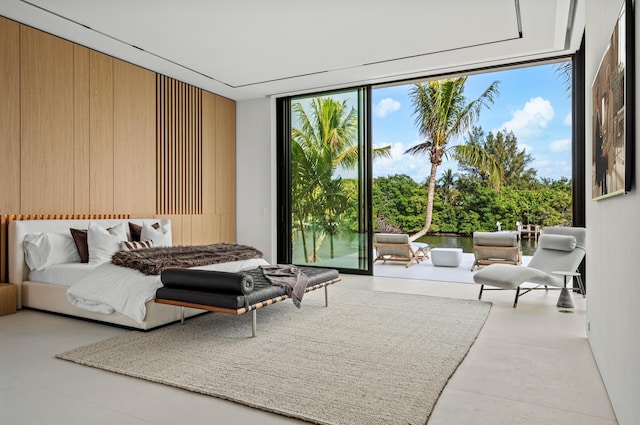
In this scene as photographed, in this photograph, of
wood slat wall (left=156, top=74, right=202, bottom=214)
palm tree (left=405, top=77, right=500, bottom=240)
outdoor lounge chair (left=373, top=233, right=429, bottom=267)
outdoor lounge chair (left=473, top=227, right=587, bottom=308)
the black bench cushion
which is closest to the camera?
the black bench cushion

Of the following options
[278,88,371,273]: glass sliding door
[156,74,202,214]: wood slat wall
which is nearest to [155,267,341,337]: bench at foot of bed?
[156,74,202,214]: wood slat wall

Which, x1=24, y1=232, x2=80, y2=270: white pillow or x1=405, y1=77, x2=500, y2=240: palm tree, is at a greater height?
x1=405, y1=77, x2=500, y2=240: palm tree

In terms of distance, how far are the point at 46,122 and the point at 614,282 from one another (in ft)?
18.3

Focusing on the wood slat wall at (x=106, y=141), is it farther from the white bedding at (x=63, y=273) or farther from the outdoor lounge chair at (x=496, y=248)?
the outdoor lounge chair at (x=496, y=248)

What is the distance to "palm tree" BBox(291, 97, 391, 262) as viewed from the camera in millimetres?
7195

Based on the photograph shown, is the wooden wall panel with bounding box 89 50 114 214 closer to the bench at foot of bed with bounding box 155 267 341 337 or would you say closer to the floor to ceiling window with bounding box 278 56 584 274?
the bench at foot of bed with bounding box 155 267 341 337

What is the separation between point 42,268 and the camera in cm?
457

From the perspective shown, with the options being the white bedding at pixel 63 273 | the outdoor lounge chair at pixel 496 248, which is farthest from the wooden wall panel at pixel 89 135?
the outdoor lounge chair at pixel 496 248

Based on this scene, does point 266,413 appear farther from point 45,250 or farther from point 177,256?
point 45,250

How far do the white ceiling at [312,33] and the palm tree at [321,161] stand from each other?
811mm

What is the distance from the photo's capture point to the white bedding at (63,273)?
436 cm

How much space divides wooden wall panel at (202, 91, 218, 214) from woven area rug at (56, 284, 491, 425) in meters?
3.50

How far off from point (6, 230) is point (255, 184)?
159 inches

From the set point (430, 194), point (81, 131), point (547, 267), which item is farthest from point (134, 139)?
point (430, 194)
